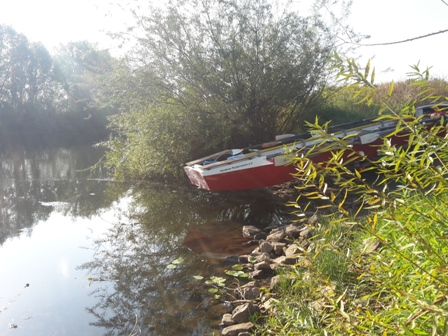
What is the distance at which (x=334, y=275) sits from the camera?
3555mm

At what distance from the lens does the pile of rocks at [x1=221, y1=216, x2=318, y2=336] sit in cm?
378

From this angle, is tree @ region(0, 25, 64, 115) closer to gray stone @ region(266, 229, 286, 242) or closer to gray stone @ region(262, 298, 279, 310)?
gray stone @ region(266, 229, 286, 242)

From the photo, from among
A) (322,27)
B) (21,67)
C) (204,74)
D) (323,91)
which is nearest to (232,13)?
(204,74)

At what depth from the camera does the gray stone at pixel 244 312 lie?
3800mm

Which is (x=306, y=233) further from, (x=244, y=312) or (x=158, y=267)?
(x=158, y=267)

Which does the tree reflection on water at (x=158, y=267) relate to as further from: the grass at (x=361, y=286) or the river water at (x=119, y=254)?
the grass at (x=361, y=286)

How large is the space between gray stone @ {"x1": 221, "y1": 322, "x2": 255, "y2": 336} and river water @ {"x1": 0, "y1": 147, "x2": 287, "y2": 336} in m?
0.23

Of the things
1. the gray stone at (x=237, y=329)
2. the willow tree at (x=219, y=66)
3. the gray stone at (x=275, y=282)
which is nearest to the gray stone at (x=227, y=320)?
the gray stone at (x=237, y=329)

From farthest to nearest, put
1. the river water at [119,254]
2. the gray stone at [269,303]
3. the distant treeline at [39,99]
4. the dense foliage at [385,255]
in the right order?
the distant treeline at [39,99], the river water at [119,254], the gray stone at [269,303], the dense foliage at [385,255]

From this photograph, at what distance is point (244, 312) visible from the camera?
382 cm

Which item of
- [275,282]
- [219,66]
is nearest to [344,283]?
[275,282]

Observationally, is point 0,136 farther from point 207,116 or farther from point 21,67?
point 207,116

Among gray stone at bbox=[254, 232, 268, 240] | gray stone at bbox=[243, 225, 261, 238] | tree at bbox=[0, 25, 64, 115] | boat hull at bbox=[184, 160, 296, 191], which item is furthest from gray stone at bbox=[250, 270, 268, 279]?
tree at bbox=[0, 25, 64, 115]

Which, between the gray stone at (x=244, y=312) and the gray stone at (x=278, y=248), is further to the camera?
the gray stone at (x=278, y=248)
